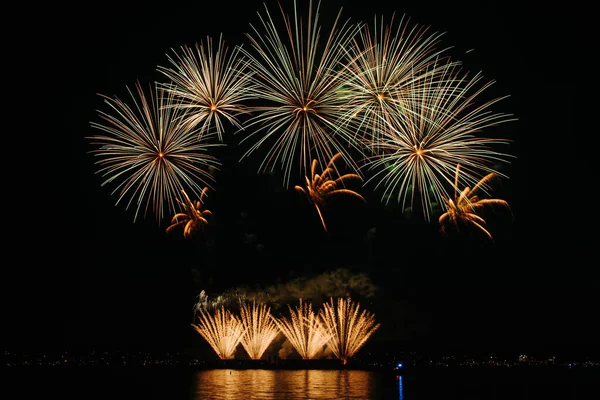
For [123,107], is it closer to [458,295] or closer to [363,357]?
[363,357]

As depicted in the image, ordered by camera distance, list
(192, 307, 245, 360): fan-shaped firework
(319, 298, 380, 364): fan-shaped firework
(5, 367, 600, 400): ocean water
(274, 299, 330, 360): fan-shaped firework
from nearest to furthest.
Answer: (5, 367, 600, 400): ocean water < (319, 298, 380, 364): fan-shaped firework < (274, 299, 330, 360): fan-shaped firework < (192, 307, 245, 360): fan-shaped firework

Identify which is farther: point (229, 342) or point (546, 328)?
point (546, 328)

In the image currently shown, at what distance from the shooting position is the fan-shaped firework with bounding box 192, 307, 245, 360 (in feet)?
113

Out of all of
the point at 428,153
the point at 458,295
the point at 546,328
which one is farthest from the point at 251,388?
the point at 546,328

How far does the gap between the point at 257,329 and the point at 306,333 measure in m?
2.99

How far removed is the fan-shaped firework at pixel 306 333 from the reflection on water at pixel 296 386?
1.69 meters

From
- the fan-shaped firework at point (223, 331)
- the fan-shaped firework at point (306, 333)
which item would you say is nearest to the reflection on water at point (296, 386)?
the fan-shaped firework at point (306, 333)

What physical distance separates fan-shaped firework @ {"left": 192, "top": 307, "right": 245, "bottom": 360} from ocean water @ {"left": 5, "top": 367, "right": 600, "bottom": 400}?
56.4 inches

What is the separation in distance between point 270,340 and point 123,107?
19.2 m

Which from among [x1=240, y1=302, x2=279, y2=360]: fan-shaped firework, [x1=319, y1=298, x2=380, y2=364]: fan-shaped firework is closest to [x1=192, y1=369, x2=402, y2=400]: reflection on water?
[x1=319, y1=298, x2=380, y2=364]: fan-shaped firework

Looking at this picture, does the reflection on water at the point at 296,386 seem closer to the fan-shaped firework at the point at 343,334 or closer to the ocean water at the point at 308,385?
the ocean water at the point at 308,385

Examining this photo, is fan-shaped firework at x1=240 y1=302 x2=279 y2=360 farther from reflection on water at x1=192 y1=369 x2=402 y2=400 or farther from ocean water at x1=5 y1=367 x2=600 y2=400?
reflection on water at x1=192 y1=369 x2=402 y2=400

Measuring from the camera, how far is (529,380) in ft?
90.7

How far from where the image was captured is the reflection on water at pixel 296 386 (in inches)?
765
